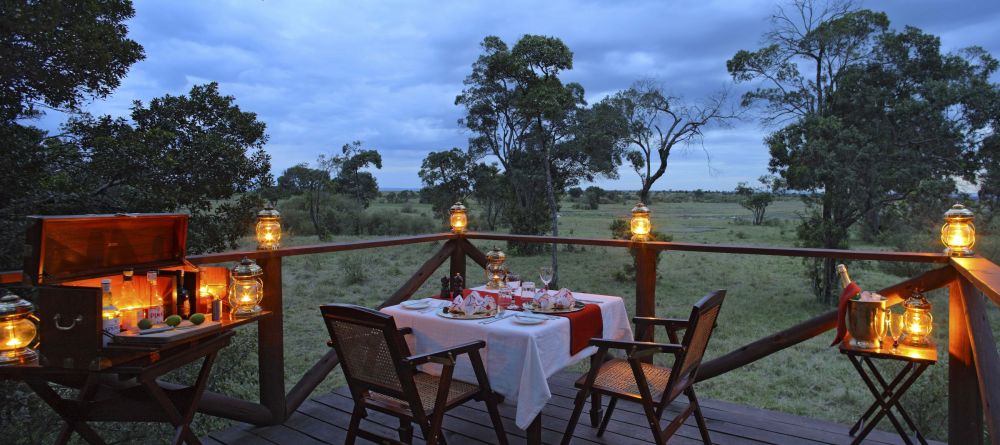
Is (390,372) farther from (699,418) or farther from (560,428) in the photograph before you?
(699,418)

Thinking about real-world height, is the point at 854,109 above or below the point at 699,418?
above

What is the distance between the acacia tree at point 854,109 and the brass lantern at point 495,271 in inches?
390

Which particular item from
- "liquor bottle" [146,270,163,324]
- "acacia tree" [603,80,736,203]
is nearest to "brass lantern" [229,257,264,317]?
"liquor bottle" [146,270,163,324]

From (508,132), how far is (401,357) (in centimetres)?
1448

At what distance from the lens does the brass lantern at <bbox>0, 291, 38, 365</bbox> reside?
1845 mm

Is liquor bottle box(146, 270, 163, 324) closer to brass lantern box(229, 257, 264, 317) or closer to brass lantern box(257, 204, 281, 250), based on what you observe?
brass lantern box(229, 257, 264, 317)

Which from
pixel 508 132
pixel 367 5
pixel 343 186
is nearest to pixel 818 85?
pixel 508 132

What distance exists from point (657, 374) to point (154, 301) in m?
2.43

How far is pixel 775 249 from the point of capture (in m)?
3.41

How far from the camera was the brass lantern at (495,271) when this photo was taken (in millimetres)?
3730

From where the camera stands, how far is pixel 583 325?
119 inches

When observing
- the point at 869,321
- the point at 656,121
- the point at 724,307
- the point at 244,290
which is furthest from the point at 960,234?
the point at 656,121

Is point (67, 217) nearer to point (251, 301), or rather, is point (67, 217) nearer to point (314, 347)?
point (251, 301)

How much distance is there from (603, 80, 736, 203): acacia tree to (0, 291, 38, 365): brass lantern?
13.7 metres
